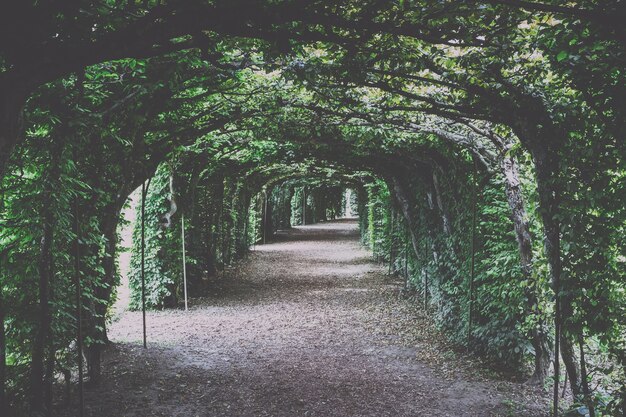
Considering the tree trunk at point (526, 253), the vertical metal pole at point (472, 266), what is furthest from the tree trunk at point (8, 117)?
the vertical metal pole at point (472, 266)

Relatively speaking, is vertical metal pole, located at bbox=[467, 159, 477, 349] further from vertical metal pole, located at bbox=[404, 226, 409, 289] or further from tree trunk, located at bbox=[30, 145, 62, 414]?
vertical metal pole, located at bbox=[404, 226, 409, 289]

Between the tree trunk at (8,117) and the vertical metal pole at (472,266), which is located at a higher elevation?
the tree trunk at (8,117)

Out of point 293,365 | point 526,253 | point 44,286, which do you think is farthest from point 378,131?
point 44,286

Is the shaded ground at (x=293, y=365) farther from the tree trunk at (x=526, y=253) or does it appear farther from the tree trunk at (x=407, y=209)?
the tree trunk at (x=407, y=209)

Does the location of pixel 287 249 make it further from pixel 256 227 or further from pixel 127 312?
pixel 127 312

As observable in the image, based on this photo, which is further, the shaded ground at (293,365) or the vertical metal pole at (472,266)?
the vertical metal pole at (472,266)

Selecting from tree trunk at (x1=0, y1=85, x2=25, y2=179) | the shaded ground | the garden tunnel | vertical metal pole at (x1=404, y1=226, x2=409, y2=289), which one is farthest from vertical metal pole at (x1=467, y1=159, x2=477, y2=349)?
tree trunk at (x1=0, y1=85, x2=25, y2=179)

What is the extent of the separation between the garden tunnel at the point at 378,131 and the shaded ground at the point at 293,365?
2.21 ft

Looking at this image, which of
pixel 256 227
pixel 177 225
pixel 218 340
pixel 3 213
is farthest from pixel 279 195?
pixel 3 213

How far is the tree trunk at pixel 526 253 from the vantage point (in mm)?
5547

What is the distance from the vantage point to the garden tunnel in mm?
2746

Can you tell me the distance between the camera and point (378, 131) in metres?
7.96

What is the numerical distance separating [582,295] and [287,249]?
2080 centimetres

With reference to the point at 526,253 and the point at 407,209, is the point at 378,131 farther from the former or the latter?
the point at 407,209
